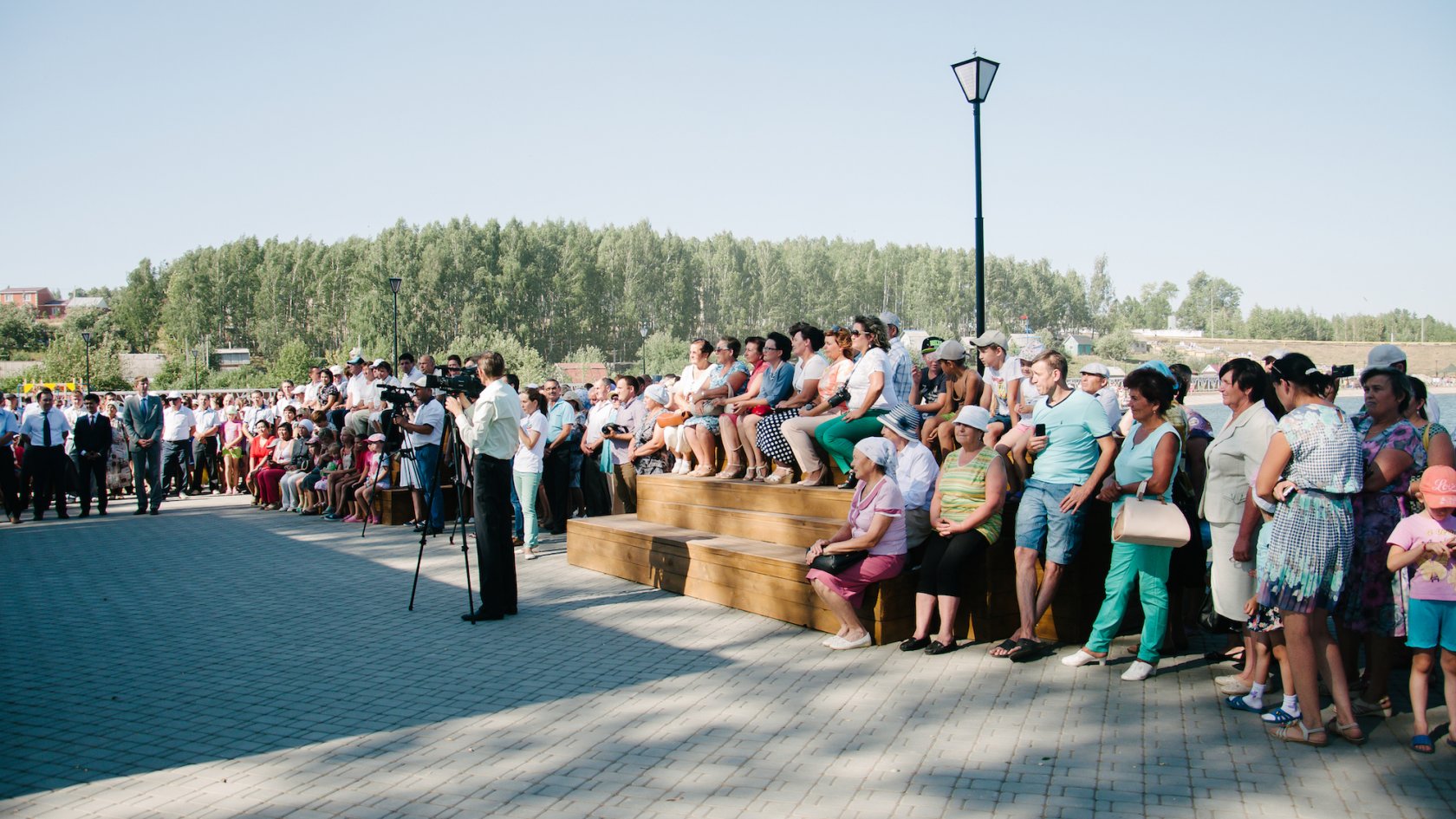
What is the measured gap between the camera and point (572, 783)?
4582 millimetres

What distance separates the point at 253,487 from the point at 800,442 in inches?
505

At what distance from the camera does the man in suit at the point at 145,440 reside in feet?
51.7

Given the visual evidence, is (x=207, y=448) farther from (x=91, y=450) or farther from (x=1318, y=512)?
(x=1318, y=512)

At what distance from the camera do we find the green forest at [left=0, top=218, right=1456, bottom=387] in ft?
283

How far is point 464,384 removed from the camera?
8.40 meters

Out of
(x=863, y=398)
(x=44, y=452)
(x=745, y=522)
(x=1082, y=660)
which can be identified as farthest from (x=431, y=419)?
(x=1082, y=660)

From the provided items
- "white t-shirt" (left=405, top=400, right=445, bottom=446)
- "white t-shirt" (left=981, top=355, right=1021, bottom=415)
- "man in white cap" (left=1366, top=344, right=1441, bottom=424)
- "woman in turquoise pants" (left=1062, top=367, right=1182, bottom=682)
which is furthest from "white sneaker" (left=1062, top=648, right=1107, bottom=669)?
"white t-shirt" (left=405, top=400, right=445, bottom=446)

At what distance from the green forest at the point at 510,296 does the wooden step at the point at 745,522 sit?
68.9 m

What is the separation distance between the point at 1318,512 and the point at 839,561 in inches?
118

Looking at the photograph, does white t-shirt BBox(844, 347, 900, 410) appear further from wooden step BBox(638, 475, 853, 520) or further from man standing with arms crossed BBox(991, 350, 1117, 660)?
man standing with arms crossed BBox(991, 350, 1117, 660)

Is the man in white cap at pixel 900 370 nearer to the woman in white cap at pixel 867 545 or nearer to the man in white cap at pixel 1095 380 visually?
the woman in white cap at pixel 867 545

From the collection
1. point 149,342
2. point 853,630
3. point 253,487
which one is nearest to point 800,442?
point 853,630

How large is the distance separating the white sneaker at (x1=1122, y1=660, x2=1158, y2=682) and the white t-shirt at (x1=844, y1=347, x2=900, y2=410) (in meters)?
2.93

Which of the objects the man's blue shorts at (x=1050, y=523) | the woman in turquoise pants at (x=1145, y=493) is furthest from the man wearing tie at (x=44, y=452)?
the woman in turquoise pants at (x=1145, y=493)
